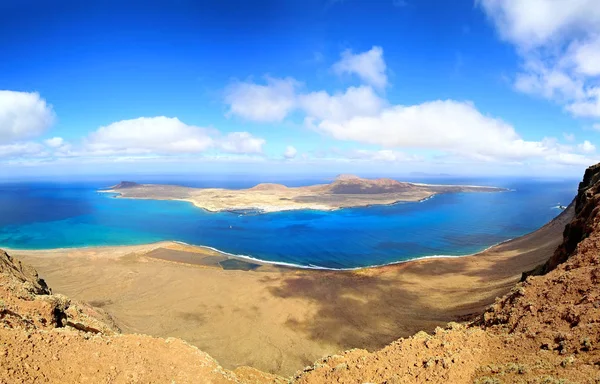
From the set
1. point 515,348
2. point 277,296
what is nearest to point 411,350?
point 515,348

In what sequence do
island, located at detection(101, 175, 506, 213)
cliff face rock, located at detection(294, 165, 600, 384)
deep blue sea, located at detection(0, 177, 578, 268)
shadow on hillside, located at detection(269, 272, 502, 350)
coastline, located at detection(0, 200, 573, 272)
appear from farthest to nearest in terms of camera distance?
1. island, located at detection(101, 175, 506, 213)
2. deep blue sea, located at detection(0, 177, 578, 268)
3. coastline, located at detection(0, 200, 573, 272)
4. shadow on hillside, located at detection(269, 272, 502, 350)
5. cliff face rock, located at detection(294, 165, 600, 384)

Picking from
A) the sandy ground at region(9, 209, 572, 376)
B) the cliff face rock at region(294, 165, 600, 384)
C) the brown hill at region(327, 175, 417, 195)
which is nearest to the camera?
the cliff face rock at region(294, 165, 600, 384)

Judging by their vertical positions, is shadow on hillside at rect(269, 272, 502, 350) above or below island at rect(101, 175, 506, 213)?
below


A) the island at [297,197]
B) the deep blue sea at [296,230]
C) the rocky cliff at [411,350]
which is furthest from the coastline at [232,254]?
the island at [297,197]

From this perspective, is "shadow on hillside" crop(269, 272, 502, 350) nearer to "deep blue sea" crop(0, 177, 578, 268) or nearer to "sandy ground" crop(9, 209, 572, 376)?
"sandy ground" crop(9, 209, 572, 376)

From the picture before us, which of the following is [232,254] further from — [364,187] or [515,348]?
[364,187]

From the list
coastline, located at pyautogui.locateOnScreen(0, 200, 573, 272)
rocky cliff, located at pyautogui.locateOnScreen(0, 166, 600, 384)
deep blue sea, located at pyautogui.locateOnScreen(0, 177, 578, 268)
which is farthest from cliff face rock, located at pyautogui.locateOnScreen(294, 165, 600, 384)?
deep blue sea, located at pyautogui.locateOnScreen(0, 177, 578, 268)

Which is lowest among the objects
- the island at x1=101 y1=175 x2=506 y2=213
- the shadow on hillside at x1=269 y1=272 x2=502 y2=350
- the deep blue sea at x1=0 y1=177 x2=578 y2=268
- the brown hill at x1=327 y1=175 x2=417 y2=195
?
the shadow on hillside at x1=269 y1=272 x2=502 y2=350
